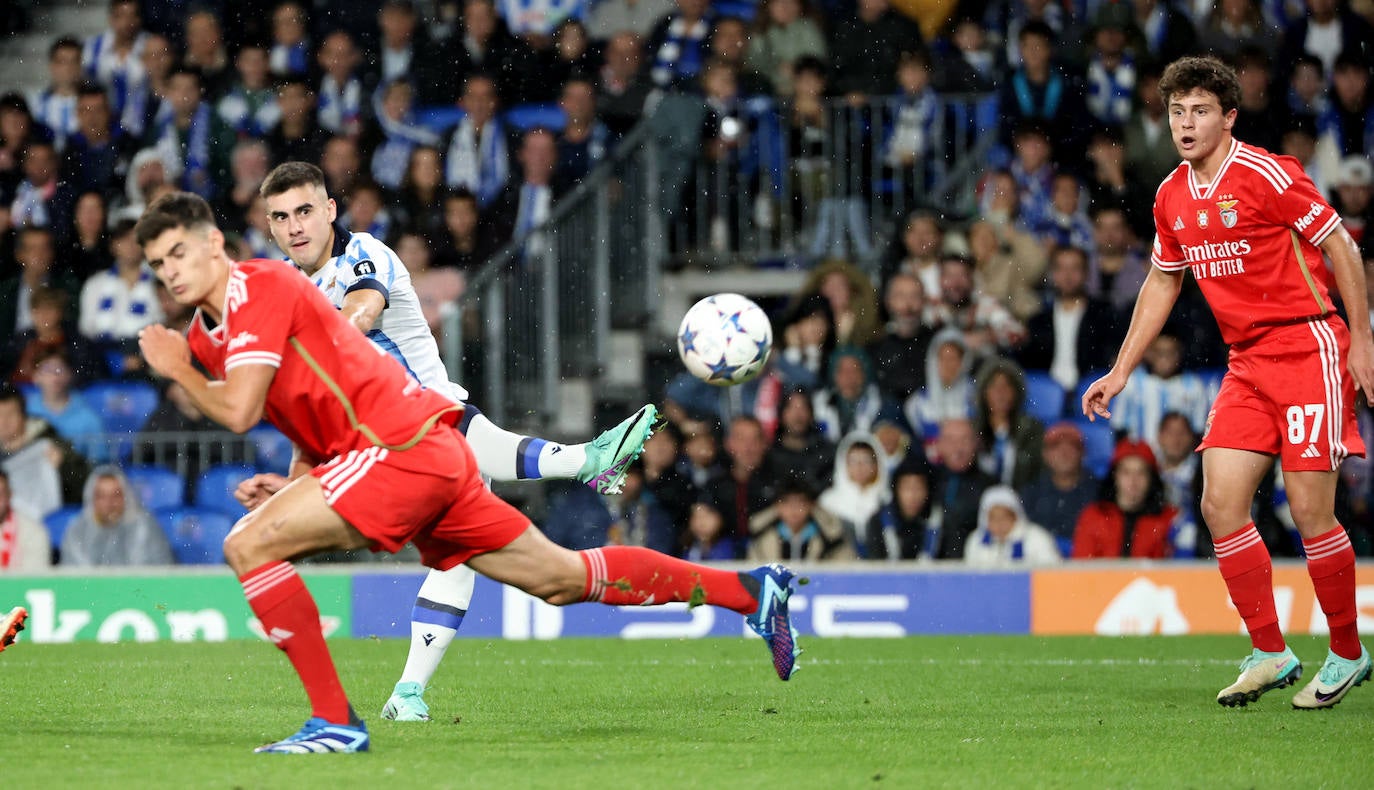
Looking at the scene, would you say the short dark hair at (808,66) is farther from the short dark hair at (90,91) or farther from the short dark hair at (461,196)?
the short dark hair at (90,91)

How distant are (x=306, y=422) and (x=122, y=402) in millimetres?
7596

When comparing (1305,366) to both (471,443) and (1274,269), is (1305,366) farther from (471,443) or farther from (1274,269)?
(471,443)

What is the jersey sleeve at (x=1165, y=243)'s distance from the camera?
20.9ft

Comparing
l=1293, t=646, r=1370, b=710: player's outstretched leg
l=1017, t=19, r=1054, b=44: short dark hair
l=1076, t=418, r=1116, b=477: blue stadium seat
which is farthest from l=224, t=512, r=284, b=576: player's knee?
l=1017, t=19, r=1054, b=44: short dark hair

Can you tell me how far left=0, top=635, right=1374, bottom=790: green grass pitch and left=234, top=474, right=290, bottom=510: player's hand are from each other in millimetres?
703

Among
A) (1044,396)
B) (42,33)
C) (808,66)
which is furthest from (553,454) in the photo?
(42,33)

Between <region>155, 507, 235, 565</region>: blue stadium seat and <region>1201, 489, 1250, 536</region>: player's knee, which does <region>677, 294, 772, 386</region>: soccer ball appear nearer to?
<region>1201, 489, 1250, 536</region>: player's knee

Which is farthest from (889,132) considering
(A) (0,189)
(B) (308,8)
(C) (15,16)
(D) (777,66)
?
(C) (15,16)

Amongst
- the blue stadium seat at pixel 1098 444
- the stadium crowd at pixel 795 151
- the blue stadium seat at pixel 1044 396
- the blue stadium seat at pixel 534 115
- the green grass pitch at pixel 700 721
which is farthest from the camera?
the blue stadium seat at pixel 534 115

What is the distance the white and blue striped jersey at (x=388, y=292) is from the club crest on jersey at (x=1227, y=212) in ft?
8.95

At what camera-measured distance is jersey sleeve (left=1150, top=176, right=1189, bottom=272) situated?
638 cm

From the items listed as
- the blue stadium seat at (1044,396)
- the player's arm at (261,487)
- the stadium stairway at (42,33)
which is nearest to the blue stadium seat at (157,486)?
the stadium stairway at (42,33)

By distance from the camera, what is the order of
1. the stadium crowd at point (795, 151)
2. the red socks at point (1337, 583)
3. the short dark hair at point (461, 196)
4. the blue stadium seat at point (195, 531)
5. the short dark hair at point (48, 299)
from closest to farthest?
the red socks at point (1337, 583) → the stadium crowd at point (795, 151) → the blue stadium seat at point (195, 531) → the short dark hair at point (461, 196) → the short dark hair at point (48, 299)

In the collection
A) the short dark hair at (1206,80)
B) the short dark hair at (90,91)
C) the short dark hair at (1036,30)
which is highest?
the short dark hair at (1036,30)
